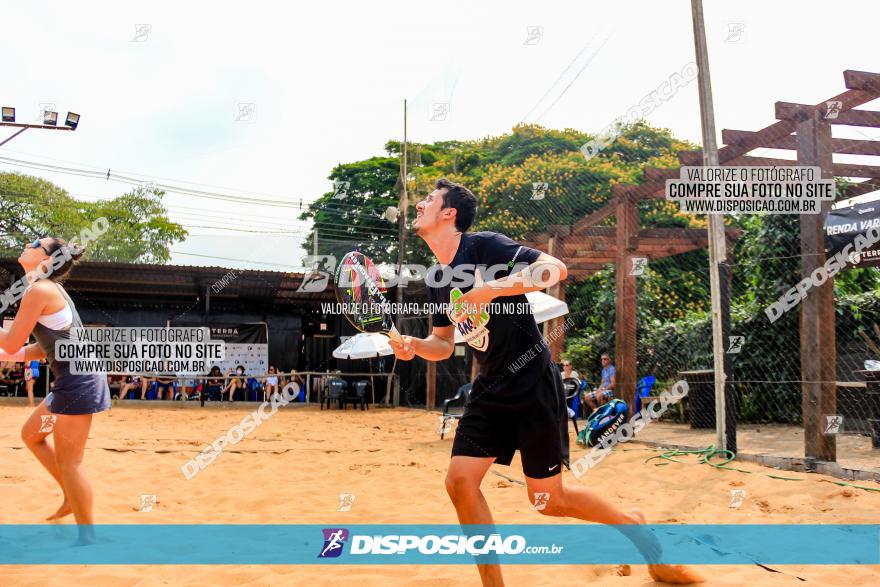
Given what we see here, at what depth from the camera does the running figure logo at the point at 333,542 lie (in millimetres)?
3824

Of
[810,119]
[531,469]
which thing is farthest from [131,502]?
[810,119]

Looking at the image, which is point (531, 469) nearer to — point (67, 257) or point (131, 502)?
point (67, 257)

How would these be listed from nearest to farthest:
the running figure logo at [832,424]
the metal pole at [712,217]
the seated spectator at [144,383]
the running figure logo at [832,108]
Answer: the running figure logo at [832,424] < the running figure logo at [832,108] < the metal pole at [712,217] < the seated spectator at [144,383]

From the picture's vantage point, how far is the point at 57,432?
13.2ft

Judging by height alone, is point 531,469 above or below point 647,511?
above

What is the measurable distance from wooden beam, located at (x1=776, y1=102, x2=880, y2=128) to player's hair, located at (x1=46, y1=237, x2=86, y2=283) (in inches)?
262

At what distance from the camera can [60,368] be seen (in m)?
4.12

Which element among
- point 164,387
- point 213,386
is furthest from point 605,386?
point 164,387

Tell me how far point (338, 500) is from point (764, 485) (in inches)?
146

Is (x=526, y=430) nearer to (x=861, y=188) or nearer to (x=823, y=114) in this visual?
(x=823, y=114)

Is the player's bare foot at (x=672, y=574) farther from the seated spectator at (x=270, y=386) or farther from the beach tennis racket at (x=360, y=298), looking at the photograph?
the seated spectator at (x=270, y=386)

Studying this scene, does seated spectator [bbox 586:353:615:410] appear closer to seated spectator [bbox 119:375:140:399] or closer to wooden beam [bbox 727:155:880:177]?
wooden beam [bbox 727:155:880:177]

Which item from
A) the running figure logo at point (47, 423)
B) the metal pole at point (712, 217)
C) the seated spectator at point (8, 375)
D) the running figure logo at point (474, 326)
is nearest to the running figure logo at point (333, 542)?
the running figure logo at point (474, 326)

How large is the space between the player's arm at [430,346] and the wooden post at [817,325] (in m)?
4.75
